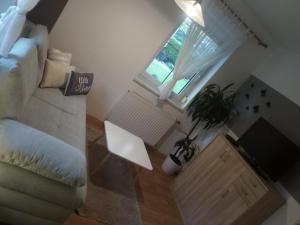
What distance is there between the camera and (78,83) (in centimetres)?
312

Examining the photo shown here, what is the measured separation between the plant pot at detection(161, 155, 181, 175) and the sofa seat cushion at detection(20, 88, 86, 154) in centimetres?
156

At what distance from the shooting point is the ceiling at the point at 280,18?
2.70 m

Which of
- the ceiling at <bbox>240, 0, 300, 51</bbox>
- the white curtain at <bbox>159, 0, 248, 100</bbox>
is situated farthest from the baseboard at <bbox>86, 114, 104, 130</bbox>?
the ceiling at <bbox>240, 0, 300, 51</bbox>

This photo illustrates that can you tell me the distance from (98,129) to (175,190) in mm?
1320

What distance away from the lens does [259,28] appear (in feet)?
12.4

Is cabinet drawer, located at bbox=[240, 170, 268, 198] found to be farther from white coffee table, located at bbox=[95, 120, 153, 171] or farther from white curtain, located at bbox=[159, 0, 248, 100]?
white curtain, located at bbox=[159, 0, 248, 100]

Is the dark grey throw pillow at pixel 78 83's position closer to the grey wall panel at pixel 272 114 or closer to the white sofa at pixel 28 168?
the white sofa at pixel 28 168

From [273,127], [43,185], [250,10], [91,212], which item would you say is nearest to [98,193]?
[91,212]

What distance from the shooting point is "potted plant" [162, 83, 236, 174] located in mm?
3852

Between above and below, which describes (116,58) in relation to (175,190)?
above

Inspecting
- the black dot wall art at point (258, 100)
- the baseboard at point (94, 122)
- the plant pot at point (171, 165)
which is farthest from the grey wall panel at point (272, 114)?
the baseboard at point (94, 122)

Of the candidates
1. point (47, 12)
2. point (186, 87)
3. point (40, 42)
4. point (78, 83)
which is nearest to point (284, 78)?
point (186, 87)

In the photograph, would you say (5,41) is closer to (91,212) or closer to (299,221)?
(91,212)

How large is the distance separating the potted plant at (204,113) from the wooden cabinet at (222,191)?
0.37 metres
